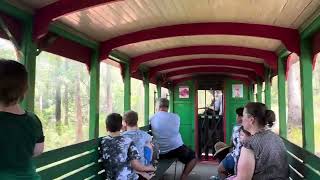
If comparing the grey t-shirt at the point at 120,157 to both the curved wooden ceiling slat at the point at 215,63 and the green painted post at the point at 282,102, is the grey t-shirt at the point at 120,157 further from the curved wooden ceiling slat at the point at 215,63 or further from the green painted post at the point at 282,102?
the curved wooden ceiling slat at the point at 215,63

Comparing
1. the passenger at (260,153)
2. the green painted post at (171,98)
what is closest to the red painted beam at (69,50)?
the passenger at (260,153)

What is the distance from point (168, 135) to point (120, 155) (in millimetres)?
2765

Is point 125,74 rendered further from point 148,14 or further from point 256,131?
point 256,131

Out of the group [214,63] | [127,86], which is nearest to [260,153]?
[127,86]

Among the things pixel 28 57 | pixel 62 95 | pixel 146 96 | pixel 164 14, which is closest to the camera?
pixel 28 57

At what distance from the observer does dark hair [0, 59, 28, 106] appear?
198cm

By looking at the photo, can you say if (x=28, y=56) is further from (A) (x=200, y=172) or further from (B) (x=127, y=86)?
(A) (x=200, y=172)

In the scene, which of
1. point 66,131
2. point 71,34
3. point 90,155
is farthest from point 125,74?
point 66,131

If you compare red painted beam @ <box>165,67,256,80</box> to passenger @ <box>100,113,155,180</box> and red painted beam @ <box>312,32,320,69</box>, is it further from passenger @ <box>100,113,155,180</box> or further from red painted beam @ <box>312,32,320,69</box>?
passenger @ <box>100,113,155,180</box>

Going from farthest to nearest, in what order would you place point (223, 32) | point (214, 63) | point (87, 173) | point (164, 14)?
point (214, 63) → point (223, 32) → point (164, 14) → point (87, 173)

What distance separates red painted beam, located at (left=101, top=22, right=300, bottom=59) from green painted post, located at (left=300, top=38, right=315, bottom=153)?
0.11m

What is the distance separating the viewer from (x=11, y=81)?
78.5 inches

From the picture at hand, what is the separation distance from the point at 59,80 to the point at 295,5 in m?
15.5

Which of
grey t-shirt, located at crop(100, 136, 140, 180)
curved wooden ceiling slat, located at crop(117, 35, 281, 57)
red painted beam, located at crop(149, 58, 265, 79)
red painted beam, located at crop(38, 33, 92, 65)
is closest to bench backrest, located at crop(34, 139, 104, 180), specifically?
grey t-shirt, located at crop(100, 136, 140, 180)
